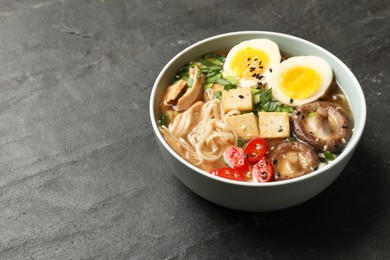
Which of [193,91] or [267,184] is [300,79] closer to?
[193,91]

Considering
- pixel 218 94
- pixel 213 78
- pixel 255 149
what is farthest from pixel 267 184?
pixel 213 78

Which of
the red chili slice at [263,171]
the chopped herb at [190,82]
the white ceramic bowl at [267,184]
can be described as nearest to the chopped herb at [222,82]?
the chopped herb at [190,82]

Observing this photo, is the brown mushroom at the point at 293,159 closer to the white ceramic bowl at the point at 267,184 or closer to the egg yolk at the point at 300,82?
the white ceramic bowl at the point at 267,184

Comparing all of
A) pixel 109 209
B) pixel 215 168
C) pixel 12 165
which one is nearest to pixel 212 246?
pixel 215 168

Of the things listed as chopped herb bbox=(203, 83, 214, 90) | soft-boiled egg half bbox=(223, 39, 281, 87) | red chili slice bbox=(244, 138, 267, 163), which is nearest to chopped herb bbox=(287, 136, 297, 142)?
red chili slice bbox=(244, 138, 267, 163)

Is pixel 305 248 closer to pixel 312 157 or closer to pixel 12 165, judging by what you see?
pixel 312 157
